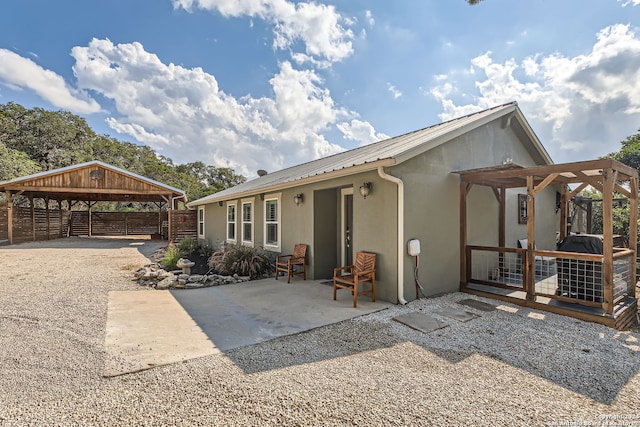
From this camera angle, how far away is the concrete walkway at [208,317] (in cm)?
345

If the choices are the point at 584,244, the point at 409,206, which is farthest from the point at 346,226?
the point at 584,244

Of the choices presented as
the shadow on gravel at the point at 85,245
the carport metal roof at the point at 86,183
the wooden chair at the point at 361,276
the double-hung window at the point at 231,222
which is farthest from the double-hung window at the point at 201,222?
the wooden chair at the point at 361,276

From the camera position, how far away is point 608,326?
4316 millimetres

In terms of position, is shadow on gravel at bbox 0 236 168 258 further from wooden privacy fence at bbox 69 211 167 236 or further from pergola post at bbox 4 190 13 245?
wooden privacy fence at bbox 69 211 167 236

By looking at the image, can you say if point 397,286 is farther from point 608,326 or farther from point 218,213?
point 218,213

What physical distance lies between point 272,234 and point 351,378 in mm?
6602

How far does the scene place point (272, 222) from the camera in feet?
29.6

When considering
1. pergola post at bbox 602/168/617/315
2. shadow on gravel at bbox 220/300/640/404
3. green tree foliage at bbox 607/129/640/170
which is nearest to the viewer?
shadow on gravel at bbox 220/300/640/404

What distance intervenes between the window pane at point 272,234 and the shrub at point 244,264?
0.64 metres

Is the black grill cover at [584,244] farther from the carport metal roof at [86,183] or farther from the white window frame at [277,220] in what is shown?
the carport metal roof at [86,183]

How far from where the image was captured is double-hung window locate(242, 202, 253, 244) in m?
10.3

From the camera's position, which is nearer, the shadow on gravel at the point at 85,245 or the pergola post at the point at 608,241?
the pergola post at the point at 608,241

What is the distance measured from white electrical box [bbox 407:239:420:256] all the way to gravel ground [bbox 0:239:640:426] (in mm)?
1204

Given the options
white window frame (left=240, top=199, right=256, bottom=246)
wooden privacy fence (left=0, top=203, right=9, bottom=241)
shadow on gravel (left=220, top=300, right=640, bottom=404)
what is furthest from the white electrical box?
wooden privacy fence (left=0, top=203, right=9, bottom=241)
